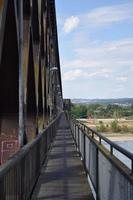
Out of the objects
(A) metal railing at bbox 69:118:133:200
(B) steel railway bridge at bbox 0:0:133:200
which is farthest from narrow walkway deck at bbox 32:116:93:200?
(A) metal railing at bbox 69:118:133:200

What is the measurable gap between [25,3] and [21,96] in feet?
11.1

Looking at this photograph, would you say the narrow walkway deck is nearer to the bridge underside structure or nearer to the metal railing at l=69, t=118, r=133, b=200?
the bridge underside structure

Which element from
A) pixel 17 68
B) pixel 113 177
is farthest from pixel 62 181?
pixel 113 177

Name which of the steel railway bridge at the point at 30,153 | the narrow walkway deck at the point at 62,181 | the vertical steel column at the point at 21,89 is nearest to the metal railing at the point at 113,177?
the steel railway bridge at the point at 30,153

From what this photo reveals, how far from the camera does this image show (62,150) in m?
23.7

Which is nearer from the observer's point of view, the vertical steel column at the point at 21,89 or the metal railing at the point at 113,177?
the metal railing at the point at 113,177

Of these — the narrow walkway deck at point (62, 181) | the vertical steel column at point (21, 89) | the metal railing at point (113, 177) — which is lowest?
the narrow walkway deck at point (62, 181)

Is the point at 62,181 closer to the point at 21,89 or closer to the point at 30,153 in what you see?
the point at 30,153

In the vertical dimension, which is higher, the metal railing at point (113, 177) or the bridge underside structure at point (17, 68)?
the bridge underside structure at point (17, 68)

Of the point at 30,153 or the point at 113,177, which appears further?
the point at 30,153

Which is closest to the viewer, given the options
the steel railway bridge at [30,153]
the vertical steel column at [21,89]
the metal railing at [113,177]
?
the metal railing at [113,177]

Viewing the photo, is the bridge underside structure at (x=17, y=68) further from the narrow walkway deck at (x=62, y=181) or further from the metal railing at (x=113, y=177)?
the metal railing at (x=113, y=177)

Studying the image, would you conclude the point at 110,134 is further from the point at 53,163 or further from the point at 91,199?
the point at 91,199

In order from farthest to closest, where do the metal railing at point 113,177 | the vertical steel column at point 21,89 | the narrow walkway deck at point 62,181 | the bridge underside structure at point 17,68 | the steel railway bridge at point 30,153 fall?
the narrow walkway deck at point 62,181, the vertical steel column at point 21,89, the bridge underside structure at point 17,68, the steel railway bridge at point 30,153, the metal railing at point 113,177
